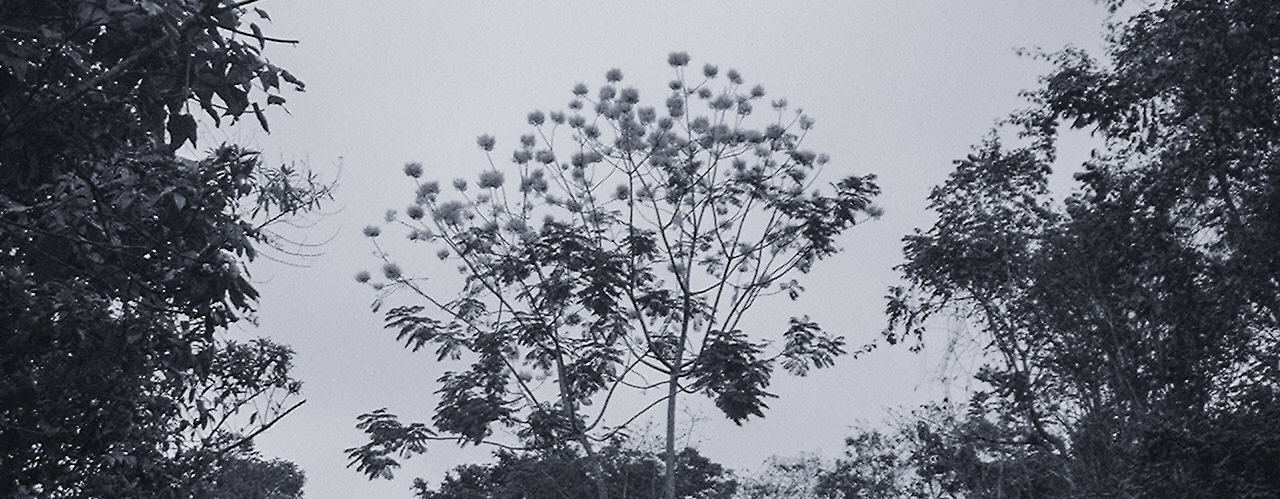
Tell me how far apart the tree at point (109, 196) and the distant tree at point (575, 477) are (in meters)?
9.83

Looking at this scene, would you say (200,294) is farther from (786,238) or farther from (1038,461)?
(1038,461)

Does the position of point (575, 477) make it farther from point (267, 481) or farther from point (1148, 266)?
point (267, 481)

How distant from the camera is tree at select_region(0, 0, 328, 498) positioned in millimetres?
3096

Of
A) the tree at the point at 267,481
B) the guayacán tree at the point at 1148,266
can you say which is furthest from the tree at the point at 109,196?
the tree at the point at 267,481

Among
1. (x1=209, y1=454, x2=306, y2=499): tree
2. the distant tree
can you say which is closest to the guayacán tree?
the distant tree

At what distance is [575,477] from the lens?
2259cm

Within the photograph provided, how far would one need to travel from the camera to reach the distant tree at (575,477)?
19.9m

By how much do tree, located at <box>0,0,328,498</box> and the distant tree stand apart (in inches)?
387

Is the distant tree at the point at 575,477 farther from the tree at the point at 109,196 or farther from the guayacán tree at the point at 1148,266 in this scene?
the tree at the point at 109,196

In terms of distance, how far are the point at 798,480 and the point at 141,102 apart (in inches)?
1042

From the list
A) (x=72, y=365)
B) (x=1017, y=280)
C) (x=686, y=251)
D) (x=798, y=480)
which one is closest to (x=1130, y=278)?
(x=1017, y=280)

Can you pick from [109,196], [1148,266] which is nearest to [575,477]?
[1148,266]

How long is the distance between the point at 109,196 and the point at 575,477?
1998cm

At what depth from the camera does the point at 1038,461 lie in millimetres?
17547
